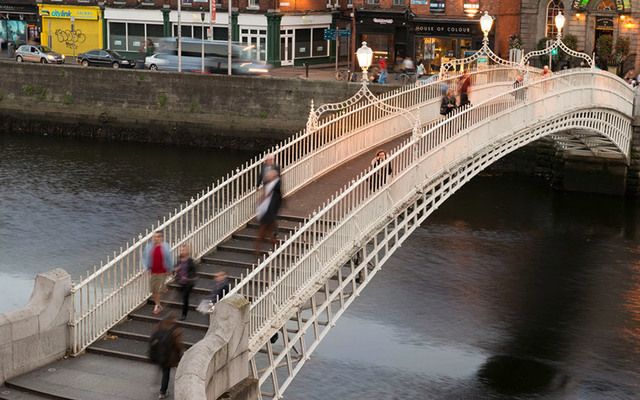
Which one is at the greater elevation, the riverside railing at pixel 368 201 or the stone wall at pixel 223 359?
the riverside railing at pixel 368 201

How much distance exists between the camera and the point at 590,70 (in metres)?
40.4

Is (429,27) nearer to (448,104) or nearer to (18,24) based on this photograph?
(18,24)

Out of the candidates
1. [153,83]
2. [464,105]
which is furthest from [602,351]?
[153,83]

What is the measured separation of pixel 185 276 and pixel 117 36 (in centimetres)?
5596

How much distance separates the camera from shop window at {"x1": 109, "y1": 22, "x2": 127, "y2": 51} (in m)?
74.6

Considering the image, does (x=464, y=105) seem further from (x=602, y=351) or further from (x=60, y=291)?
(x=60, y=291)

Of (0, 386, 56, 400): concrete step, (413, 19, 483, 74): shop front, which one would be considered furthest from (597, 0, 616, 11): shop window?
(0, 386, 56, 400): concrete step

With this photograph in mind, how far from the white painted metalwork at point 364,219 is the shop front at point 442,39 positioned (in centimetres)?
2833

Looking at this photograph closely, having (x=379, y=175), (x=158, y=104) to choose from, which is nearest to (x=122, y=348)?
(x=379, y=175)

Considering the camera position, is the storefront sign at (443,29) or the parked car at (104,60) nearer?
the storefront sign at (443,29)

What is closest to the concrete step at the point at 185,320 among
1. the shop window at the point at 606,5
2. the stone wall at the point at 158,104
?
the stone wall at the point at 158,104

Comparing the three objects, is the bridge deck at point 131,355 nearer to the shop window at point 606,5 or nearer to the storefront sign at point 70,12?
the shop window at point 606,5

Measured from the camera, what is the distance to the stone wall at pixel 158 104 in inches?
2387

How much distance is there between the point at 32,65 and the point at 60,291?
161 feet
